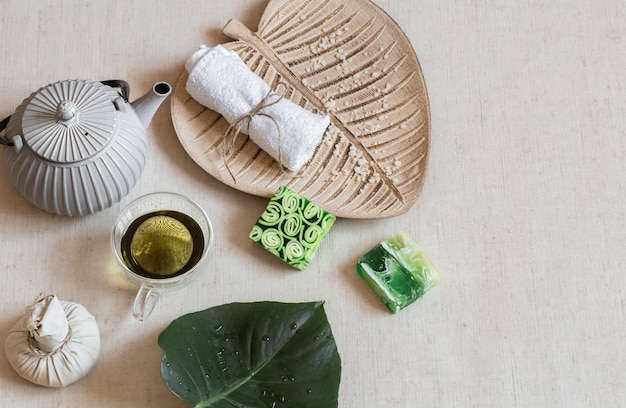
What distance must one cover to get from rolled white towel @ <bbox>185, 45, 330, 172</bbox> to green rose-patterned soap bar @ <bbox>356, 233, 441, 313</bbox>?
15 centimetres

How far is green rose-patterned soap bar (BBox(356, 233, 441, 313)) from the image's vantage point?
0.95m

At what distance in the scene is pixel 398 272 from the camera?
959 mm

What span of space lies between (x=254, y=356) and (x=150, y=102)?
0.31 meters

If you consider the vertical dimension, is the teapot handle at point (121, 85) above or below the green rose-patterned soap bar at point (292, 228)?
above

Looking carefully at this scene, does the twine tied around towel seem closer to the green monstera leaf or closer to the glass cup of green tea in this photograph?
the glass cup of green tea

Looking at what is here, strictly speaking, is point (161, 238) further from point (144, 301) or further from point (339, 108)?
point (339, 108)

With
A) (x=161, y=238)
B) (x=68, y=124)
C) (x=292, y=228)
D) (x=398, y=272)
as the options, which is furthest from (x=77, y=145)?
(x=398, y=272)

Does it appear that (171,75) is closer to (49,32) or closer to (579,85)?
(49,32)

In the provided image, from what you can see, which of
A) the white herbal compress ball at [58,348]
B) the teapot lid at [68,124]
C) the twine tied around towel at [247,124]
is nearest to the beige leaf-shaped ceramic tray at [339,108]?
the twine tied around towel at [247,124]

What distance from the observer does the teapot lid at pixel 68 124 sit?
876 millimetres

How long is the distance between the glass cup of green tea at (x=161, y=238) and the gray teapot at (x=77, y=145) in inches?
1.3

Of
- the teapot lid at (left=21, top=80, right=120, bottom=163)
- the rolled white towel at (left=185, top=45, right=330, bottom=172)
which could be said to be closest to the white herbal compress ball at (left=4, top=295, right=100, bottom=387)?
the teapot lid at (left=21, top=80, right=120, bottom=163)

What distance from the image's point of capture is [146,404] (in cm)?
91

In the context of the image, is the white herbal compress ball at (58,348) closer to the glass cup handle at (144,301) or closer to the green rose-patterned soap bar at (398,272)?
the glass cup handle at (144,301)
